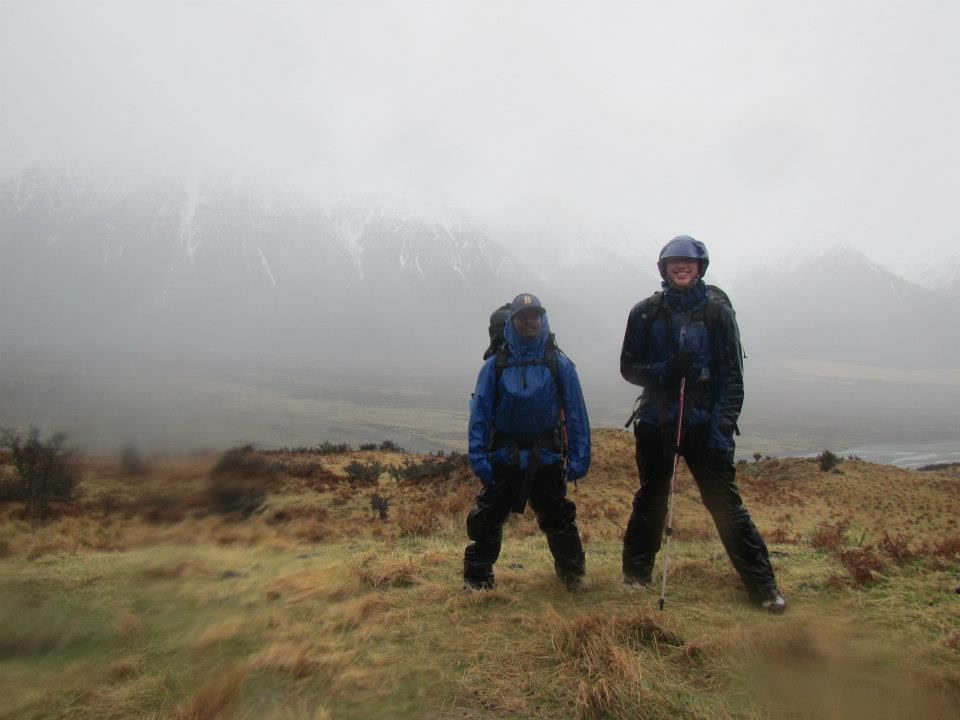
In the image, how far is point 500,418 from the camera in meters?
4.24

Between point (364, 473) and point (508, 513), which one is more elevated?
point (508, 513)

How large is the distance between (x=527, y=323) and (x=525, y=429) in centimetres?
87

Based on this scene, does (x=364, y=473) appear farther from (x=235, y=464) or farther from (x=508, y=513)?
(x=508, y=513)

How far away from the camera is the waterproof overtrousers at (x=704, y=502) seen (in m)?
3.99

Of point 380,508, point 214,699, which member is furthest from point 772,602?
point 380,508

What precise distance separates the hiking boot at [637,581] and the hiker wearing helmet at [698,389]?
74 cm

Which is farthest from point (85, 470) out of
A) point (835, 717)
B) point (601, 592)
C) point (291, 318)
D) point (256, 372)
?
point (291, 318)

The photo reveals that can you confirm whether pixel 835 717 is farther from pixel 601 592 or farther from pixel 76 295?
pixel 76 295

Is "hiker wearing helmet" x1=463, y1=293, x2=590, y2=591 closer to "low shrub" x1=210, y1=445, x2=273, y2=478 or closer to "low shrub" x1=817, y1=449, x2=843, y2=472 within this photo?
"low shrub" x1=210, y1=445, x2=273, y2=478

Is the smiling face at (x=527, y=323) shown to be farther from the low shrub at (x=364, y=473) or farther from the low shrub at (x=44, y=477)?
the low shrub at (x=364, y=473)

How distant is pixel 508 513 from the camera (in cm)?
438

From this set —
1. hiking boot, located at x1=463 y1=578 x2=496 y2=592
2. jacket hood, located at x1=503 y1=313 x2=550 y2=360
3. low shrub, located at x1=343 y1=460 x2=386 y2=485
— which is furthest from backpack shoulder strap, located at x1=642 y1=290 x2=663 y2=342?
low shrub, located at x1=343 y1=460 x2=386 y2=485

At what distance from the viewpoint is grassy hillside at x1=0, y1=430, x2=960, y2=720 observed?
Answer: 2.60m

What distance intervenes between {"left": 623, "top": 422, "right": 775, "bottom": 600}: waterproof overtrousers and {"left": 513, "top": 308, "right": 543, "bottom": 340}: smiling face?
1.24 meters
